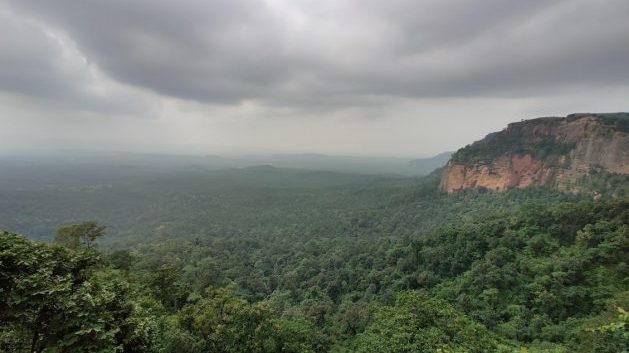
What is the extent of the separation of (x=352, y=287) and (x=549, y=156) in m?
45.9

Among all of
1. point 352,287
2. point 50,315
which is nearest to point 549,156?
point 352,287

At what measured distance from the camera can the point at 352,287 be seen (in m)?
40.5

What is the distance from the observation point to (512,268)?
97.6 feet

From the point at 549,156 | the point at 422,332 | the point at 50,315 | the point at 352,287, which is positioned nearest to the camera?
the point at 50,315

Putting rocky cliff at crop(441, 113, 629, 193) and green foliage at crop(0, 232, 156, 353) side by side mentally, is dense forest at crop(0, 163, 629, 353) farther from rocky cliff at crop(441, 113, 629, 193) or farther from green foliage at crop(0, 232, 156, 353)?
rocky cliff at crop(441, 113, 629, 193)

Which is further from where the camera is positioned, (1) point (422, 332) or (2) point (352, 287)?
(2) point (352, 287)

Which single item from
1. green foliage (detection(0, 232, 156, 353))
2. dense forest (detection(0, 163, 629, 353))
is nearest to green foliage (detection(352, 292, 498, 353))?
dense forest (detection(0, 163, 629, 353))

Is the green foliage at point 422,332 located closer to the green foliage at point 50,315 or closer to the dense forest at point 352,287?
the dense forest at point 352,287

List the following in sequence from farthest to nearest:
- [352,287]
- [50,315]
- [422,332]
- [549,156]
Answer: [549,156], [352,287], [422,332], [50,315]

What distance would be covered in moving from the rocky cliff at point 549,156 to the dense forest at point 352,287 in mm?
3134

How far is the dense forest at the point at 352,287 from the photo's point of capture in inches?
339

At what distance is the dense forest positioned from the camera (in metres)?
8.62

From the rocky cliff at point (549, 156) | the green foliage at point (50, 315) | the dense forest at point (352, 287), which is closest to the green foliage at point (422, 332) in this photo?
the dense forest at point (352, 287)

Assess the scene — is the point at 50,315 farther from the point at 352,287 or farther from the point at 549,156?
the point at 549,156
